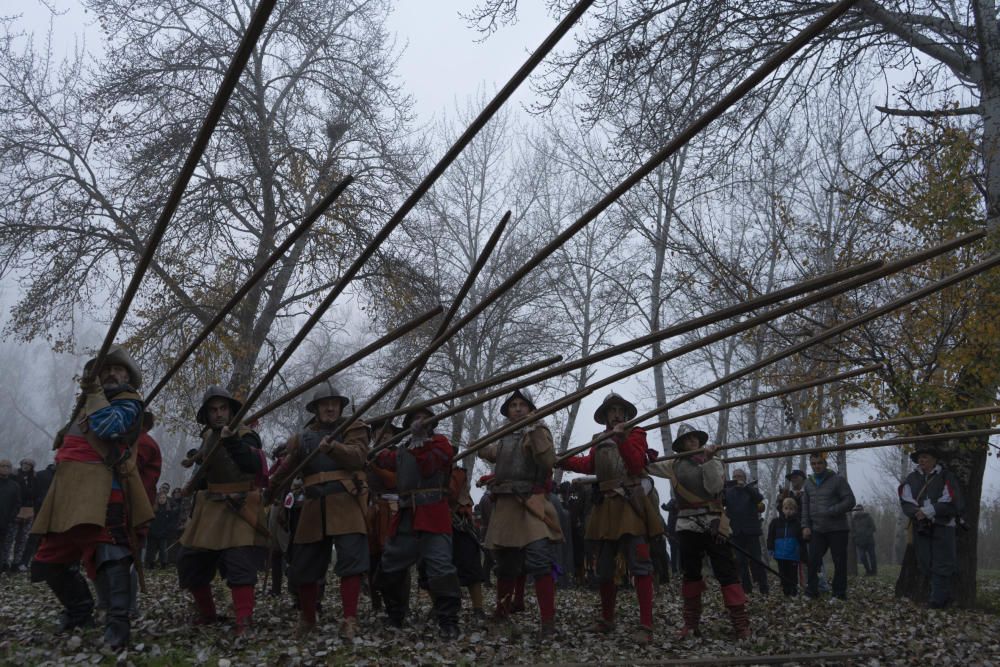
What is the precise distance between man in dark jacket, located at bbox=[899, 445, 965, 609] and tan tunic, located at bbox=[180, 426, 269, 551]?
23.5ft

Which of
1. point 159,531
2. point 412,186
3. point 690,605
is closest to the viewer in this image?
point 690,605

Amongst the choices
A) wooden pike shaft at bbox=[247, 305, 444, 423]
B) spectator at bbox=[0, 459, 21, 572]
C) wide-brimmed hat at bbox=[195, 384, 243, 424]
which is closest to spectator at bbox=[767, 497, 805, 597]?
wide-brimmed hat at bbox=[195, 384, 243, 424]

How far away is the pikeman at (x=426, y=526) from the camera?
22.0ft

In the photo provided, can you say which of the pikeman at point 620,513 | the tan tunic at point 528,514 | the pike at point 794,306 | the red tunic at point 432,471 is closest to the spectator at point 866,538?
the pikeman at point 620,513

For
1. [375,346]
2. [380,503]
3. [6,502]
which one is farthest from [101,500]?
[6,502]

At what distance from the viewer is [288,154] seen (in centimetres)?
1559

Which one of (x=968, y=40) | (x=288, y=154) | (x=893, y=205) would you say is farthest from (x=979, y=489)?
(x=288, y=154)

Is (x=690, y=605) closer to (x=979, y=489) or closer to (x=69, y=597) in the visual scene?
(x=69, y=597)

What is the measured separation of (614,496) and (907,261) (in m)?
3.99

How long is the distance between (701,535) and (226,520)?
12.0ft

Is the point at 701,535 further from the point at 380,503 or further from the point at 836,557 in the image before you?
the point at 836,557

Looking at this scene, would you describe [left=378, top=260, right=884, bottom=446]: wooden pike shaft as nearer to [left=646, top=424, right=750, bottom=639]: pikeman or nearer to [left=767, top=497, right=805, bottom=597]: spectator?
[left=646, top=424, right=750, bottom=639]: pikeman

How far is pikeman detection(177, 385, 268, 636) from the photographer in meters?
6.44

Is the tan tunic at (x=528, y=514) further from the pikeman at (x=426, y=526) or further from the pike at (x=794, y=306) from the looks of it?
the pike at (x=794, y=306)
